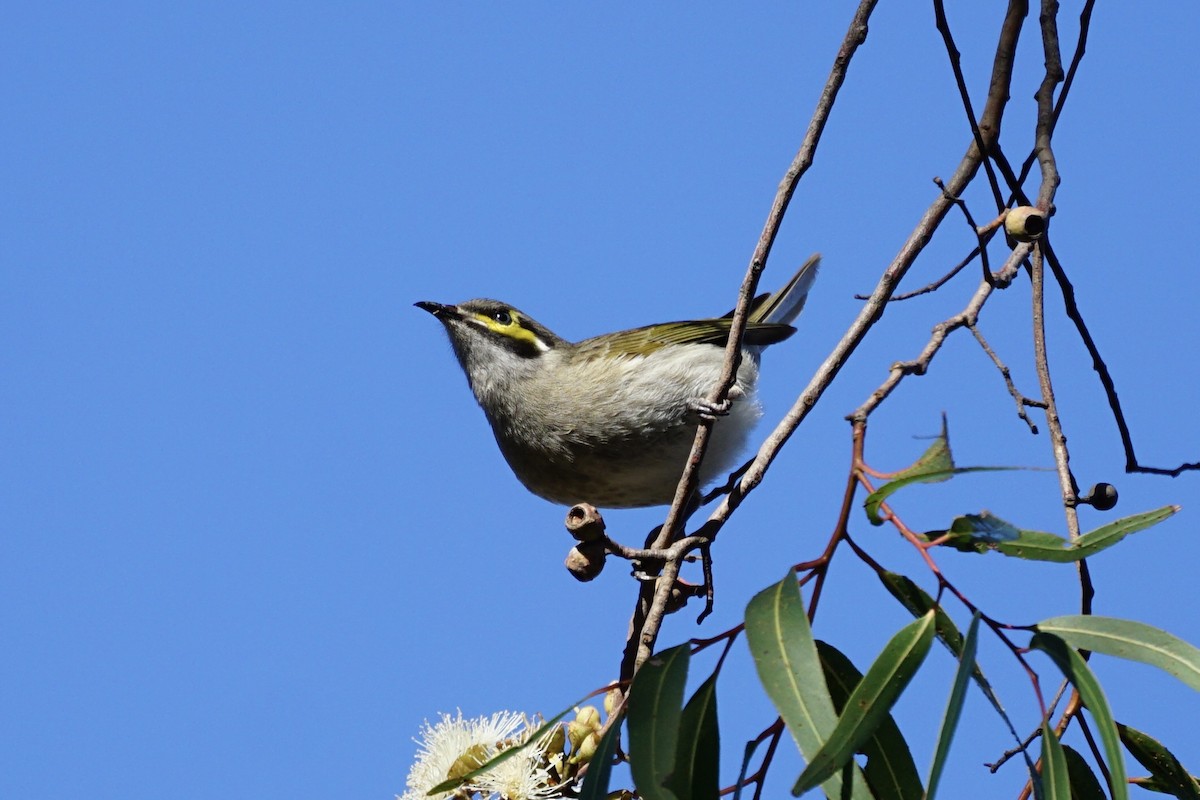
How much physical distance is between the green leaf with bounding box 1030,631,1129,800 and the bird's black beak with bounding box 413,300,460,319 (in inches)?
156

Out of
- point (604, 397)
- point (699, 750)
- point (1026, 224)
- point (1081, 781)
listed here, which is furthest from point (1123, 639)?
point (604, 397)

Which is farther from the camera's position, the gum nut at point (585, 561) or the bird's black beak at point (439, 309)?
the bird's black beak at point (439, 309)

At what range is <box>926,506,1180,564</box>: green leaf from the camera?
2.42 m

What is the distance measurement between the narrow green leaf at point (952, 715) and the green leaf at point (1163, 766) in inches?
36.2

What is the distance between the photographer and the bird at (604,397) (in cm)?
512

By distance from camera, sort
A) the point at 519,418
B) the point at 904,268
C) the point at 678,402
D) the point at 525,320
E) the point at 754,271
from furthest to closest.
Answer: the point at 525,320
the point at 519,418
the point at 678,402
the point at 904,268
the point at 754,271

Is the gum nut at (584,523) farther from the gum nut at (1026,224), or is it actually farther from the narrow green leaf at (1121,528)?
the gum nut at (1026,224)

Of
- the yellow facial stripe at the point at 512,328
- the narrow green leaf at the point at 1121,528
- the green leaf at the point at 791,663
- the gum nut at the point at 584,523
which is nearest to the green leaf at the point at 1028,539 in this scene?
the narrow green leaf at the point at 1121,528

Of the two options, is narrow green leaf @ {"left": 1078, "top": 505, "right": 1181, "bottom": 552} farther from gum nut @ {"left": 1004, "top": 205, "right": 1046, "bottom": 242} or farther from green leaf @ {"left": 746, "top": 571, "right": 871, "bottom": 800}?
gum nut @ {"left": 1004, "top": 205, "right": 1046, "bottom": 242}

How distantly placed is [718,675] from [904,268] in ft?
3.51

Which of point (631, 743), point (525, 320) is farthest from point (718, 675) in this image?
point (525, 320)

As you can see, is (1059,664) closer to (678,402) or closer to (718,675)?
(718,675)

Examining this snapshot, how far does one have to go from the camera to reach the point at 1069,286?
3.30m

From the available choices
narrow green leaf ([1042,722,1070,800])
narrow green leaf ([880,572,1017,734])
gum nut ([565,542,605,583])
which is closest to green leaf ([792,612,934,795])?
narrow green leaf ([880,572,1017,734])
